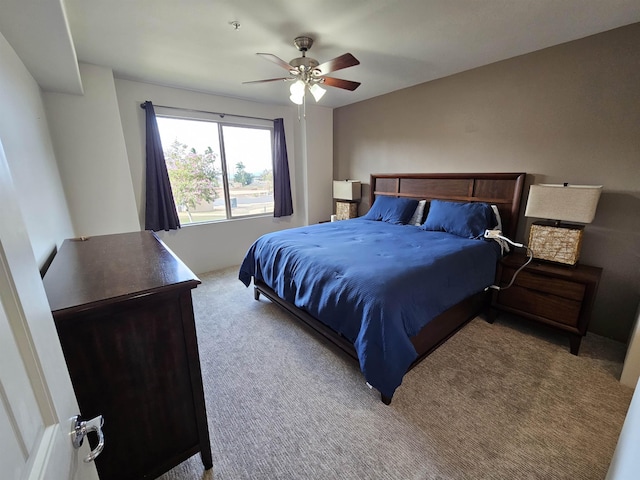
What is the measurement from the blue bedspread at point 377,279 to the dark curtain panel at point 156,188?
53.3 inches

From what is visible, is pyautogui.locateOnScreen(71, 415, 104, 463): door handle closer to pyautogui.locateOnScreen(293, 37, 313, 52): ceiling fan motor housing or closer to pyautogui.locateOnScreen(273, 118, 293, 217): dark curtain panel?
pyautogui.locateOnScreen(293, 37, 313, 52): ceiling fan motor housing

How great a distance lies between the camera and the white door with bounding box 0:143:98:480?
0.42m

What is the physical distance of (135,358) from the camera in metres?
1.09

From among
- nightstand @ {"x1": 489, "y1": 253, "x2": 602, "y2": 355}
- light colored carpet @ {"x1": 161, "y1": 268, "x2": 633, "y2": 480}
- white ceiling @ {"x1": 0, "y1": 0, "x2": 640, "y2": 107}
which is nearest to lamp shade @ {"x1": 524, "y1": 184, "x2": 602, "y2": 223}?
nightstand @ {"x1": 489, "y1": 253, "x2": 602, "y2": 355}

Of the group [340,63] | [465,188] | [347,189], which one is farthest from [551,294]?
[347,189]

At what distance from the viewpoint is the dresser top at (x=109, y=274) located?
3.30 ft

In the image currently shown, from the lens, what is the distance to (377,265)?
6.41ft

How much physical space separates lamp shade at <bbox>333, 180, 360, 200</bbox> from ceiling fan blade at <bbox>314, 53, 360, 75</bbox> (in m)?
2.20

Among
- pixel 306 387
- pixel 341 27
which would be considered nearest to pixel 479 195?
pixel 341 27

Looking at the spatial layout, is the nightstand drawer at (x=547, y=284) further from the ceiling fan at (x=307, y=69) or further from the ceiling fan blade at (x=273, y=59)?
the ceiling fan blade at (x=273, y=59)

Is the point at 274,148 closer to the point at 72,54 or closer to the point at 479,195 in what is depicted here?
the point at 72,54

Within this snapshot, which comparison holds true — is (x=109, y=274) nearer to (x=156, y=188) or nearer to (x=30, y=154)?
(x=30, y=154)

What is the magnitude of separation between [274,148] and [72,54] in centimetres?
271

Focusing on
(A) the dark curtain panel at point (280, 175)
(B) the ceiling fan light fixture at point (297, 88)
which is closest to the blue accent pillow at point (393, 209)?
(A) the dark curtain panel at point (280, 175)
